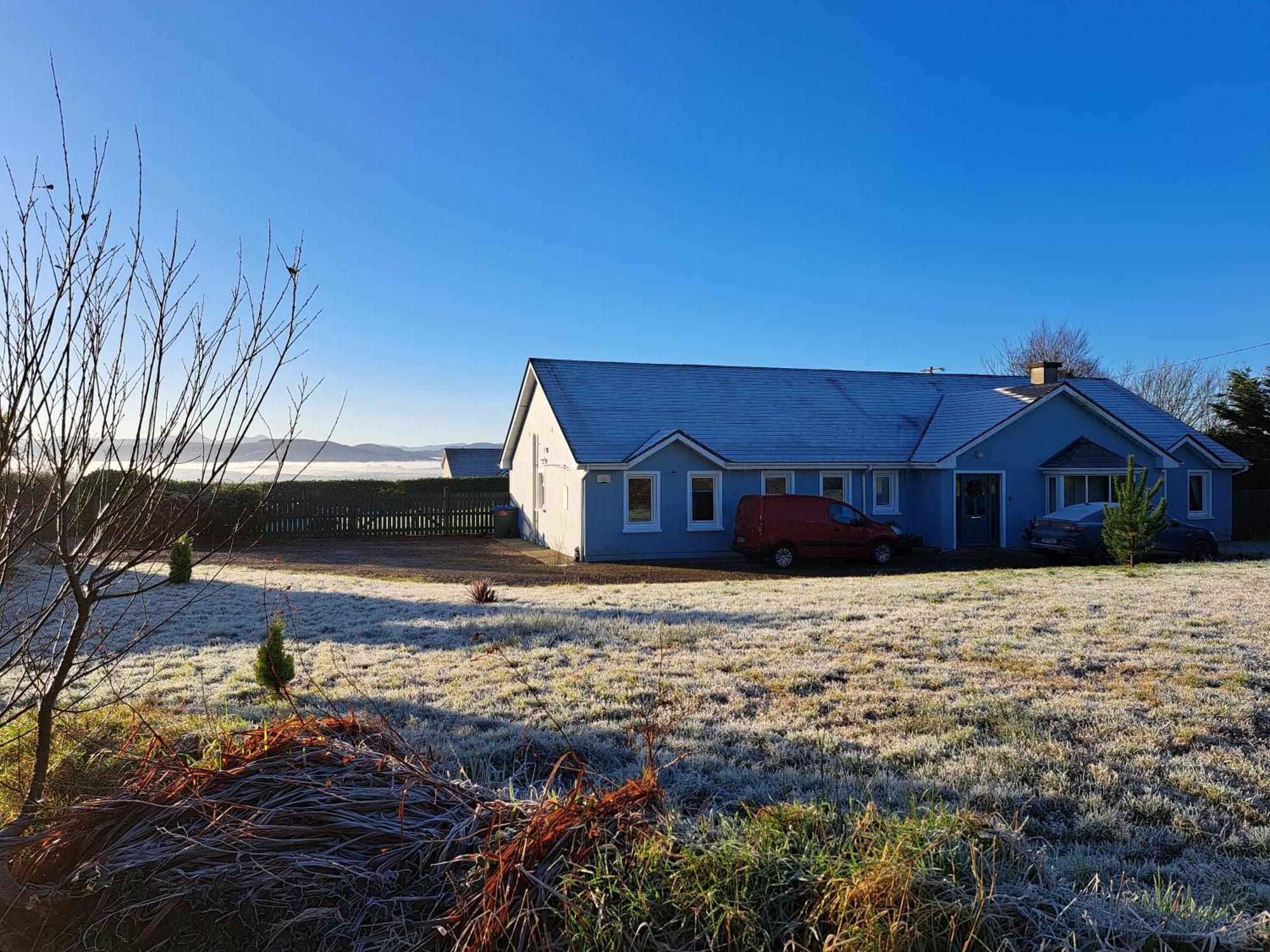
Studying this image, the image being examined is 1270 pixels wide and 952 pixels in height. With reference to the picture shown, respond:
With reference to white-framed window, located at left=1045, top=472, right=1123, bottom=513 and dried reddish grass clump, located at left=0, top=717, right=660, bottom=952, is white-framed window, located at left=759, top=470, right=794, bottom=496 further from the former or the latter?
dried reddish grass clump, located at left=0, top=717, right=660, bottom=952

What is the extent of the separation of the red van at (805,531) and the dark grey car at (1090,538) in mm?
3869

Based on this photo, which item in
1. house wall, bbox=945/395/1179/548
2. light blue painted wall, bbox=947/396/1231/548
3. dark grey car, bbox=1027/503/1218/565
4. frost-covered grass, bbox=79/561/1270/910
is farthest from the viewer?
light blue painted wall, bbox=947/396/1231/548

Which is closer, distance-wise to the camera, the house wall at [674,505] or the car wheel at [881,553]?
the car wheel at [881,553]

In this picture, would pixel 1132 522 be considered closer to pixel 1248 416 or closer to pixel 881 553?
pixel 881 553

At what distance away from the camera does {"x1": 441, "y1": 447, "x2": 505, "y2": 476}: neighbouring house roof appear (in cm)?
4041

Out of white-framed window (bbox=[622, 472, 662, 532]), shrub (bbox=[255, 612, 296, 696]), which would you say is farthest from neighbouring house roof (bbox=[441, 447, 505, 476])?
shrub (bbox=[255, 612, 296, 696])

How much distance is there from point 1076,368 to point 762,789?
56.7m

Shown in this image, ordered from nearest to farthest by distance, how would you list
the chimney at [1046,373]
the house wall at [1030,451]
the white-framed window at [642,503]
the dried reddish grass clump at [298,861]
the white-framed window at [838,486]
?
1. the dried reddish grass clump at [298,861]
2. the white-framed window at [642,503]
3. the white-framed window at [838,486]
4. the house wall at [1030,451]
5. the chimney at [1046,373]

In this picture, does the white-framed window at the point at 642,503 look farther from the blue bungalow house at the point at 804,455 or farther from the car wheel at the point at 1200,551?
the car wheel at the point at 1200,551

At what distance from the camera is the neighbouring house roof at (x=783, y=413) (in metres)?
23.3

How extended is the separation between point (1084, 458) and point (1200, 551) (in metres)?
4.85

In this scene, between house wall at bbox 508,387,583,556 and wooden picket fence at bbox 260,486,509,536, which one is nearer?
house wall at bbox 508,387,583,556

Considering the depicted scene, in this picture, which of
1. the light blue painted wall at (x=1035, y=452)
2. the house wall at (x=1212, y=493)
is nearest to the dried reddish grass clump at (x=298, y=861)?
the light blue painted wall at (x=1035, y=452)

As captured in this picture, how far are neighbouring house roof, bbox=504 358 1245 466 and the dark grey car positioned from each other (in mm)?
3872
